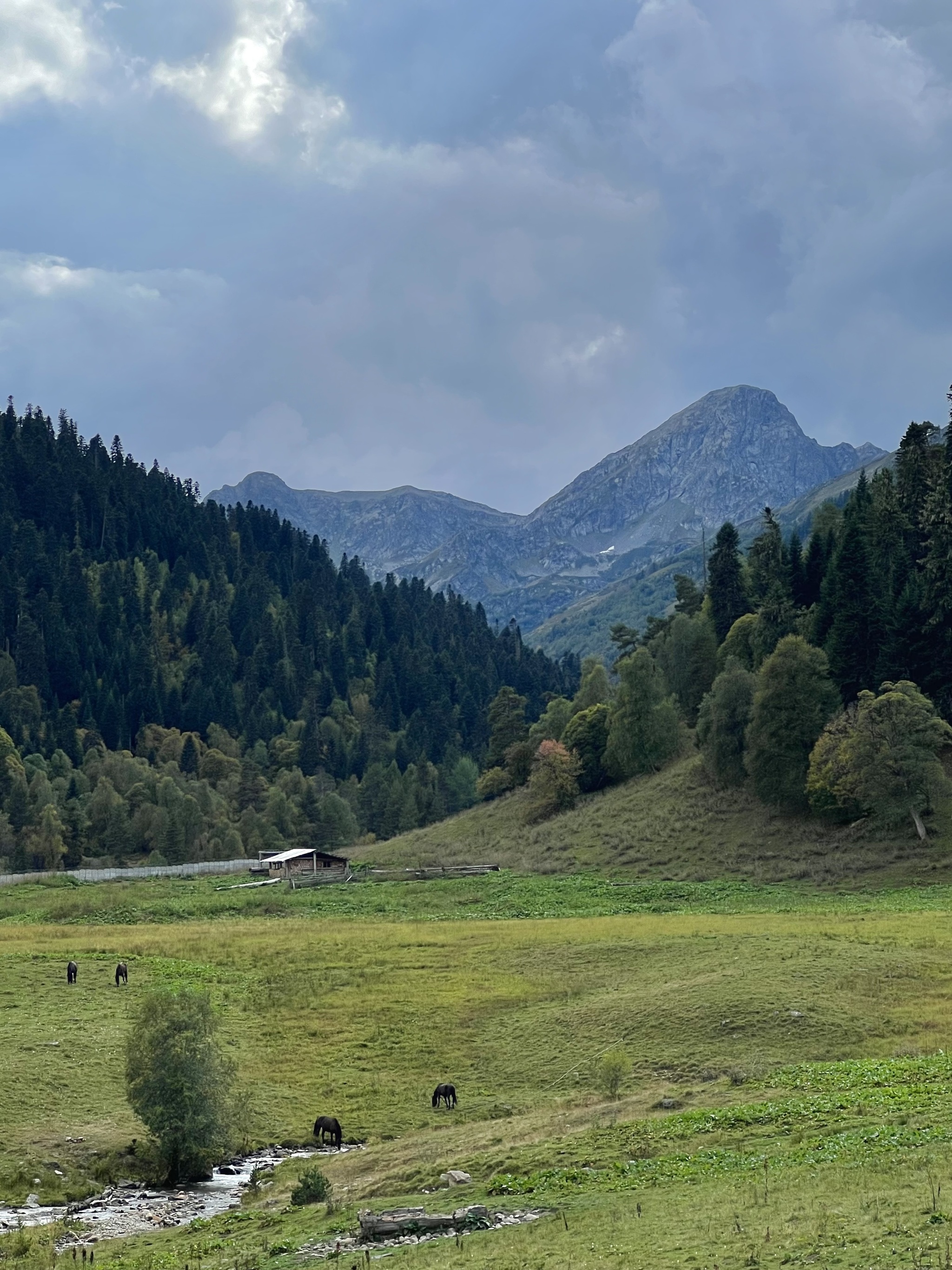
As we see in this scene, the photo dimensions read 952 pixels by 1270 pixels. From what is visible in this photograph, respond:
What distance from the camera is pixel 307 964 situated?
62344 mm

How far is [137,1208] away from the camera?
34.2m

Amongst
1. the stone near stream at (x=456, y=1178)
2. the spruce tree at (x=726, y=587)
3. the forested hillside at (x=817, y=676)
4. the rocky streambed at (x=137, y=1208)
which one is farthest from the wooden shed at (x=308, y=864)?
the stone near stream at (x=456, y=1178)

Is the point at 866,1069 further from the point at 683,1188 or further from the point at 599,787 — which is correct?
the point at 599,787

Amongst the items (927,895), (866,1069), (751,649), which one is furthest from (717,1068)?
(751,649)

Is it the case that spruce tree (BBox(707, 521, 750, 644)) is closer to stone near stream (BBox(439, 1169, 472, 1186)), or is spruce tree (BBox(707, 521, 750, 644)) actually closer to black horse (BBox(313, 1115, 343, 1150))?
black horse (BBox(313, 1115, 343, 1150))

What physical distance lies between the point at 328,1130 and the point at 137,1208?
7.10 m

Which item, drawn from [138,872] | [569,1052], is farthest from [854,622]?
[138,872]

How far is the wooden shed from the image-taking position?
115375 mm

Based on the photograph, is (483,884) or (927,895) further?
(483,884)

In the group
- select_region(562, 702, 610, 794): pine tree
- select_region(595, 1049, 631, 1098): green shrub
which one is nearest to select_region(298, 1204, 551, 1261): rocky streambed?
select_region(595, 1049, 631, 1098): green shrub

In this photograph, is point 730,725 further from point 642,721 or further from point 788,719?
point 642,721

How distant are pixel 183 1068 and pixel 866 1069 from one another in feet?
69.9

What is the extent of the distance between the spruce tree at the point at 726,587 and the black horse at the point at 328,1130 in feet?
330

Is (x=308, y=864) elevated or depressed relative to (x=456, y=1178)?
elevated
